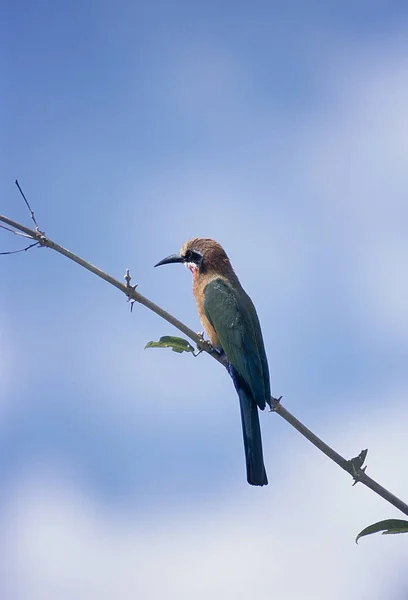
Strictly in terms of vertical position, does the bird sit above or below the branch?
above

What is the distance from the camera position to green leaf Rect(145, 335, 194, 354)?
3.88 metres

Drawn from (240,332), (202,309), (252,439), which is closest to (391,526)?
(252,439)

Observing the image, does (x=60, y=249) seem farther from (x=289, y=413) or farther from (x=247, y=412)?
(x=247, y=412)

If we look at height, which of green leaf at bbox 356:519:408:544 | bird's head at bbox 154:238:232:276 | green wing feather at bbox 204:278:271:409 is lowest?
green leaf at bbox 356:519:408:544

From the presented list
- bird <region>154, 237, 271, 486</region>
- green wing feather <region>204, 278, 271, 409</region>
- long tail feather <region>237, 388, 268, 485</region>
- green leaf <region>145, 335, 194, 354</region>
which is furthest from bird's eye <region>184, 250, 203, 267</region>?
green leaf <region>145, 335, 194, 354</region>

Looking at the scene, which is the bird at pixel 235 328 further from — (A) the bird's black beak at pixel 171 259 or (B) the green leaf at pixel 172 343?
(B) the green leaf at pixel 172 343

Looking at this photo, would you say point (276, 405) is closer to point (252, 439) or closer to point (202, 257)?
point (252, 439)

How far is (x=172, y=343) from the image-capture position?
389 centimetres

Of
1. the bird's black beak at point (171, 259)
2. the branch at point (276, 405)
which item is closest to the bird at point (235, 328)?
the bird's black beak at point (171, 259)

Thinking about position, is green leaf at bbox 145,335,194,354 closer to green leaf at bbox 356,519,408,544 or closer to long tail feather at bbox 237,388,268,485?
long tail feather at bbox 237,388,268,485

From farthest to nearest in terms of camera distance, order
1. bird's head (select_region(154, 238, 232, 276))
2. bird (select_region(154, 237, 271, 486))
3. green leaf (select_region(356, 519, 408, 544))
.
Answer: bird's head (select_region(154, 238, 232, 276))
bird (select_region(154, 237, 271, 486))
green leaf (select_region(356, 519, 408, 544))

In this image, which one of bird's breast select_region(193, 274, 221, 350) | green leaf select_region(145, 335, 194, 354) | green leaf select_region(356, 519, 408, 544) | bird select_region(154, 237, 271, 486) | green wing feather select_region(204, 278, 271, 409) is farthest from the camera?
bird's breast select_region(193, 274, 221, 350)

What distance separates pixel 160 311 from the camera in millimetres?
3541

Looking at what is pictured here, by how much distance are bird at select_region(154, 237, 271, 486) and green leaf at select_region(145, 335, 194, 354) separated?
36.4 inches
